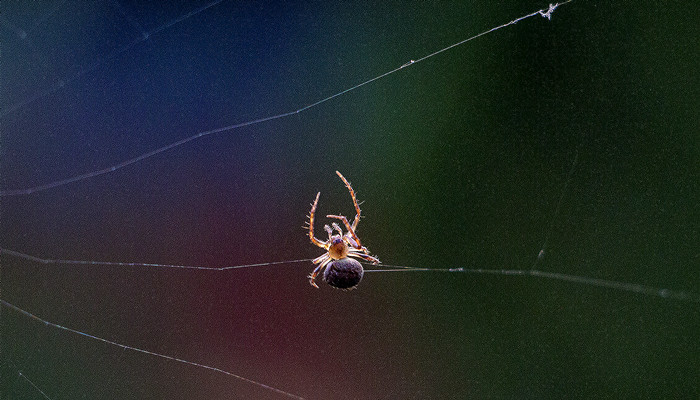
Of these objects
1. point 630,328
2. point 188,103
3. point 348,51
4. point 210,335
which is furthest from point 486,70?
point 210,335

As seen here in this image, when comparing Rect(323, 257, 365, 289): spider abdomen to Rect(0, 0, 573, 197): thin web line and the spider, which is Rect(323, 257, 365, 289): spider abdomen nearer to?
the spider

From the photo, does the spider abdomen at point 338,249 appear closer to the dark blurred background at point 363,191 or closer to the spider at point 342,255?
the spider at point 342,255

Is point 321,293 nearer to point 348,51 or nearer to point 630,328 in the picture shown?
point 348,51

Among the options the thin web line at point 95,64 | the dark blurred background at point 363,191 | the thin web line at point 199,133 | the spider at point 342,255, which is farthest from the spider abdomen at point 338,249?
the thin web line at point 95,64

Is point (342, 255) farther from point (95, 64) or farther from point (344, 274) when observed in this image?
point (95, 64)

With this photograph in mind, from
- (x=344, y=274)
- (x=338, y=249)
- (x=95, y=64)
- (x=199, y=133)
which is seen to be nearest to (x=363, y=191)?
(x=338, y=249)

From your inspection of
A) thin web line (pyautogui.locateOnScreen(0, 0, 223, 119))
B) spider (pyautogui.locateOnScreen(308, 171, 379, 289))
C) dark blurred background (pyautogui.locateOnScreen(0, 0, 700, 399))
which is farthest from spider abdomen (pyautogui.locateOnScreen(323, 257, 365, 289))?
thin web line (pyautogui.locateOnScreen(0, 0, 223, 119))
